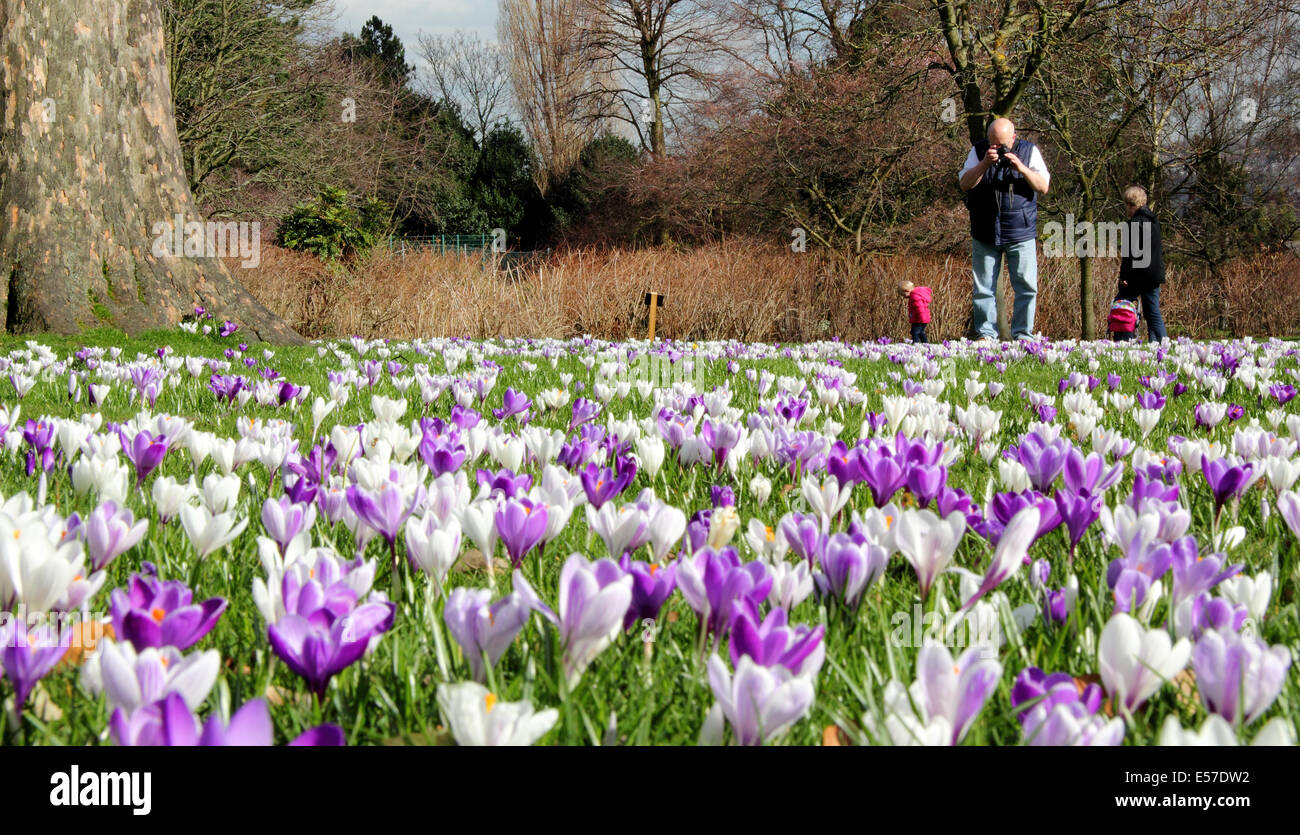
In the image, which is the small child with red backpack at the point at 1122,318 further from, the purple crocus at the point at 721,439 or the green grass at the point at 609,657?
the purple crocus at the point at 721,439

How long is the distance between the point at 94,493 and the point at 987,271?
881 cm

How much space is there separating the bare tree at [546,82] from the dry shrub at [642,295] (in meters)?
24.4

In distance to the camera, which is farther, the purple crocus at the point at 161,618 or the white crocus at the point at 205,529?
the white crocus at the point at 205,529

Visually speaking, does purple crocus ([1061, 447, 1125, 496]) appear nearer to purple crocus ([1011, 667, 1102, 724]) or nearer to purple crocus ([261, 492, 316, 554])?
purple crocus ([1011, 667, 1102, 724])

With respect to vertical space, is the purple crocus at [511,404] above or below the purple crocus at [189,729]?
above

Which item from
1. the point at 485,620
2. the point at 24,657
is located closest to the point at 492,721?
the point at 485,620

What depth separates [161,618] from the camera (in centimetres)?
97

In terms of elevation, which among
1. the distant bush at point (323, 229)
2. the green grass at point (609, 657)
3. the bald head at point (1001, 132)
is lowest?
the green grass at point (609, 657)

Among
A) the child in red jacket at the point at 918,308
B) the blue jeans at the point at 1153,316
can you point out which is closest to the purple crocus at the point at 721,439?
the blue jeans at the point at 1153,316

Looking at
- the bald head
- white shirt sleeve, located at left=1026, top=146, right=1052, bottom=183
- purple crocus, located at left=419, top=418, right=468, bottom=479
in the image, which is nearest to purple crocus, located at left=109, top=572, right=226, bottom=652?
purple crocus, located at left=419, top=418, right=468, bottom=479

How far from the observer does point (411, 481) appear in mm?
1679

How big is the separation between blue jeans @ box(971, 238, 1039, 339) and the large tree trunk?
23.4 feet

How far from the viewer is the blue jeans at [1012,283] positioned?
9102mm
